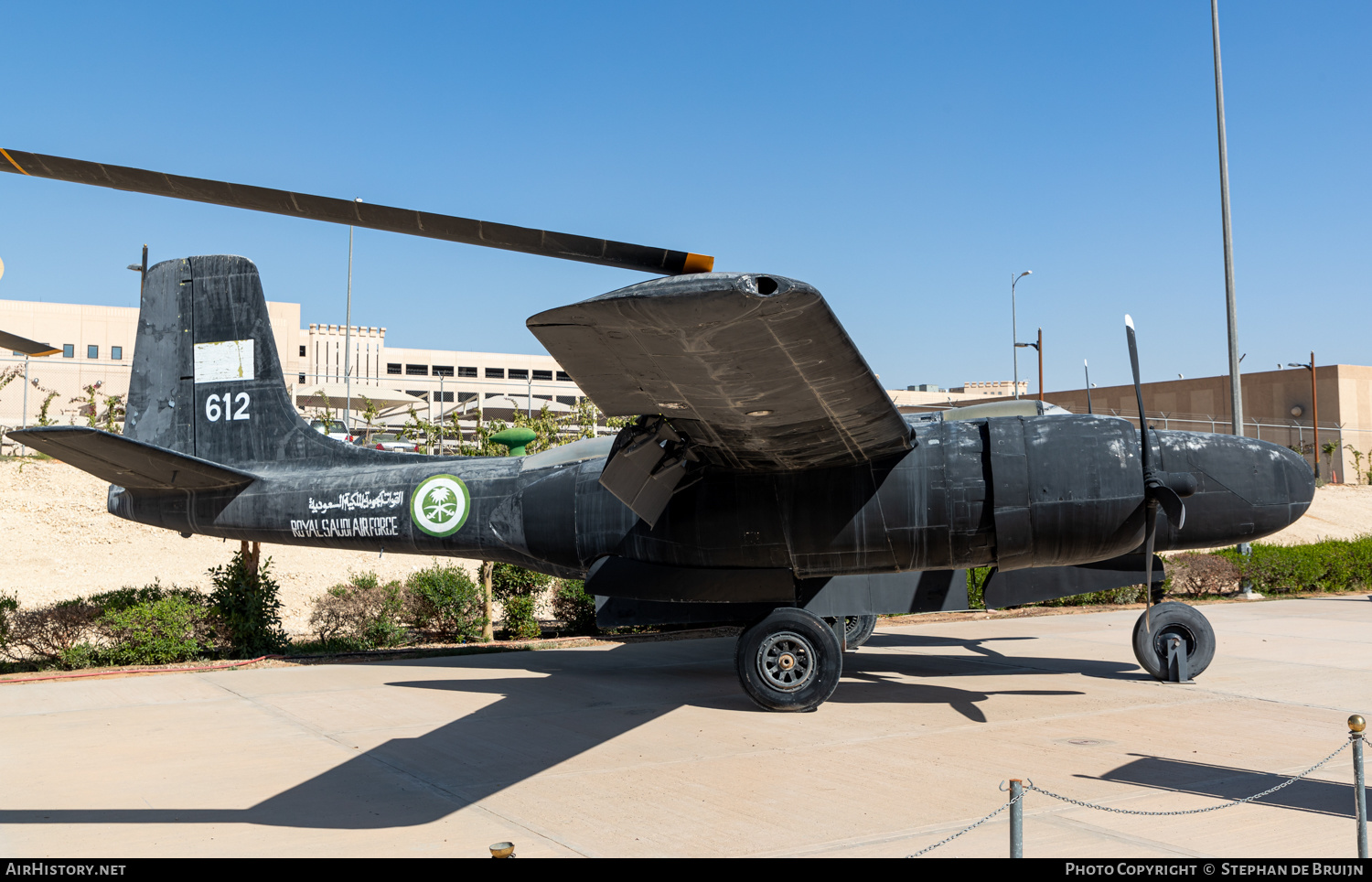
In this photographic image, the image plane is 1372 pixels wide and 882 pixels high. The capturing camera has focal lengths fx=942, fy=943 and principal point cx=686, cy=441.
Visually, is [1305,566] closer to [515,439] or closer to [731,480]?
[731,480]

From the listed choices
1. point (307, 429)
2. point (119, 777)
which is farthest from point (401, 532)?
point (119, 777)

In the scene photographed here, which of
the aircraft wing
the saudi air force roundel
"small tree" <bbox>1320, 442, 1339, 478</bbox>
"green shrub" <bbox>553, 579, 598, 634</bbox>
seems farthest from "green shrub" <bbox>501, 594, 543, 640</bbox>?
"small tree" <bbox>1320, 442, 1339, 478</bbox>

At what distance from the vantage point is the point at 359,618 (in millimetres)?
15461

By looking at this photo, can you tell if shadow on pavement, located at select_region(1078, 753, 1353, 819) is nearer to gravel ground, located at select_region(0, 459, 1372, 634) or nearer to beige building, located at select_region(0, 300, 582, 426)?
gravel ground, located at select_region(0, 459, 1372, 634)

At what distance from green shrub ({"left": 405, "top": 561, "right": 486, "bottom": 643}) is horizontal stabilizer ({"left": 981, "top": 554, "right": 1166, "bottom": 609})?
8.62 metres

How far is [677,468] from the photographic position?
Result: 10227 millimetres

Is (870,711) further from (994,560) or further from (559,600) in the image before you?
(559,600)

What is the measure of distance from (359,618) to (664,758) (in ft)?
30.0

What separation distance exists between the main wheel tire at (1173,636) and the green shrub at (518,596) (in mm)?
9563

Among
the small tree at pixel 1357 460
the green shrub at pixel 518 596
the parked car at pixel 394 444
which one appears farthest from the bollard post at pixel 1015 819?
the small tree at pixel 1357 460

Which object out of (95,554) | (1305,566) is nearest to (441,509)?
(95,554)

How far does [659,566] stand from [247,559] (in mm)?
6817

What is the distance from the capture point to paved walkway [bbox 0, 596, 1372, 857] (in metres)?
5.77

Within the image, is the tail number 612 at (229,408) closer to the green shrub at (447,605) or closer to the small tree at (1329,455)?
the green shrub at (447,605)
